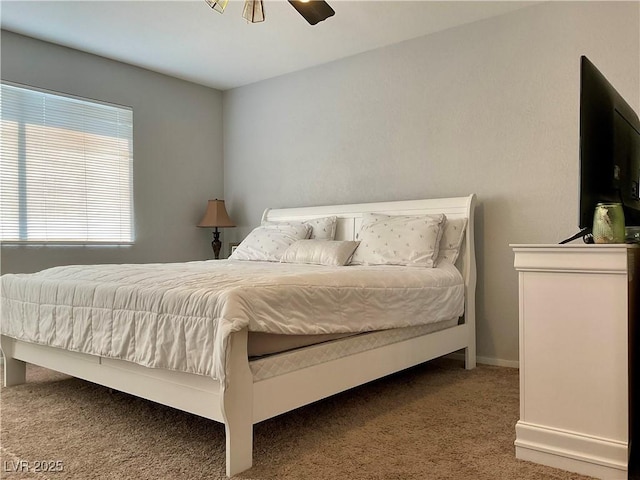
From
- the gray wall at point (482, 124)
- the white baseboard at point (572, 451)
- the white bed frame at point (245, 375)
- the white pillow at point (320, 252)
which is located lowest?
the white baseboard at point (572, 451)

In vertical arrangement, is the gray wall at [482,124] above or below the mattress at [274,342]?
above

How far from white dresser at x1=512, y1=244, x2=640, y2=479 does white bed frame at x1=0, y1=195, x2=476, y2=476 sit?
2.53 feet

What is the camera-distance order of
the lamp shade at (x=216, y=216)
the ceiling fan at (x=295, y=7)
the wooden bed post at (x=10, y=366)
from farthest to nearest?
1. the lamp shade at (x=216, y=216)
2. the wooden bed post at (x=10, y=366)
3. the ceiling fan at (x=295, y=7)

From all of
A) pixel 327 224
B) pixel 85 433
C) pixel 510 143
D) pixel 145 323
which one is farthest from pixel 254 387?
pixel 510 143

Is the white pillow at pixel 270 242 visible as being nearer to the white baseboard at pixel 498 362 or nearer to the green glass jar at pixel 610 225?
the white baseboard at pixel 498 362

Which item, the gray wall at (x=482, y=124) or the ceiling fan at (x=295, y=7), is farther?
the gray wall at (x=482, y=124)

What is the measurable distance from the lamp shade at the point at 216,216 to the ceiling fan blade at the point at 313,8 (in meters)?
2.51

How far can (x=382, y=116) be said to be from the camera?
12.9 feet

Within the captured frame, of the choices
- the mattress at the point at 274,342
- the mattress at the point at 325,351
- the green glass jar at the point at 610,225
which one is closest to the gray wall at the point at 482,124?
the mattress at the point at 325,351

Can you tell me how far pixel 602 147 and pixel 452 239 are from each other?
4.77 feet

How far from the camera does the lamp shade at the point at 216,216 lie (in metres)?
4.71

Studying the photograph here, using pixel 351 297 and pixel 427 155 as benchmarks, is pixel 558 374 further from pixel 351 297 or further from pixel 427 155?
pixel 427 155

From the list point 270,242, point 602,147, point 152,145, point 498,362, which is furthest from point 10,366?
point 602,147

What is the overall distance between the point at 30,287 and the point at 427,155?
2756 millimetres
